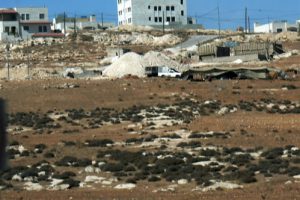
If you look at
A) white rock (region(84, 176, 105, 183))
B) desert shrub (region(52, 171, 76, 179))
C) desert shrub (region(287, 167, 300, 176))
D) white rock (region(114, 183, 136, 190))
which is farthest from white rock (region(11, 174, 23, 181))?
desert shrub (region(287, 167, 300, 176))

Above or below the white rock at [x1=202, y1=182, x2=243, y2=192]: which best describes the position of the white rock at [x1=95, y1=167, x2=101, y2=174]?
below

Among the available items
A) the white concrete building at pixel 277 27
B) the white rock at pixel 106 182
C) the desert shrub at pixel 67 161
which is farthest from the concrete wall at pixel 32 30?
the white rock at pixel 106 182

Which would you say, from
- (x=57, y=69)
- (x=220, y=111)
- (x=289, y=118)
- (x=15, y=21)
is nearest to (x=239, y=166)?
(x=289, y=118)

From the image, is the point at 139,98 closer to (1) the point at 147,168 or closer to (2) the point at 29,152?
(2) the point at 29,152

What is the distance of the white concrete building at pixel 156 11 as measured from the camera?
154000 mm

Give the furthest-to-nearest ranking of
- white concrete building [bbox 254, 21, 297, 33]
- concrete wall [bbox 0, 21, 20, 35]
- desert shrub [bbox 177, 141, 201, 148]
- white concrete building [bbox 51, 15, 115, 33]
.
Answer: white concrete building [bbox 51, 15, 115, 33] → white concrete building [bbox 254, 21, 297, 33] → concrete wall [bbox 0, 21, 20, 35] → desert shrub [bbox 177, 141, 201, 148]

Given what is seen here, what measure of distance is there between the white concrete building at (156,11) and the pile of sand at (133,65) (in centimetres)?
7876

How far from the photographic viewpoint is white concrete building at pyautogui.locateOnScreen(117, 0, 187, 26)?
154 meters

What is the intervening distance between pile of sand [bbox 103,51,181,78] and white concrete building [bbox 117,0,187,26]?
258ft

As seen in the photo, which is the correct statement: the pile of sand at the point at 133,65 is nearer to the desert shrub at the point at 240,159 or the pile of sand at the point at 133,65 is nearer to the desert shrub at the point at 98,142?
the desert shrub at the point at 98,142

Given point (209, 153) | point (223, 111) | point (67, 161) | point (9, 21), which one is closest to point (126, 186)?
point (67, 161)

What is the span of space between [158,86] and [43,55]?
167 ft

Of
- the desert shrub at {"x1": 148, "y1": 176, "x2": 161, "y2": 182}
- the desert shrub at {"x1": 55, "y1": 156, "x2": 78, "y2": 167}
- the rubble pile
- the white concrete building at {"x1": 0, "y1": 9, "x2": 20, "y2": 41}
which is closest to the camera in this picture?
the desert shrub at {"x1": 148, "y1": 176, "x2": 161, "y2": 182}

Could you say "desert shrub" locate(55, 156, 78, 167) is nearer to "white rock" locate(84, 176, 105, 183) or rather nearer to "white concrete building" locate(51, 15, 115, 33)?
"white rock" locate(84, 176, 105, 183)
